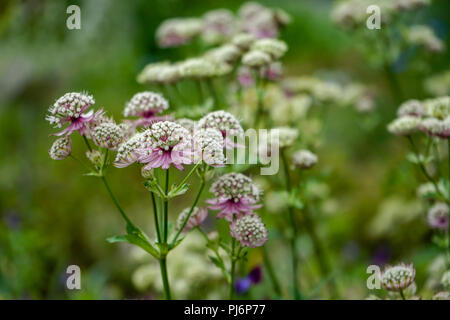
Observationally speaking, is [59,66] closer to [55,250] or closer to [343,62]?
[55,250]

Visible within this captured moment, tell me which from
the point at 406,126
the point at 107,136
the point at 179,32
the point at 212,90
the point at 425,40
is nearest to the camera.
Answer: the point at 107,136

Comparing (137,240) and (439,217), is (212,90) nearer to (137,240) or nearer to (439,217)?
(137,240)

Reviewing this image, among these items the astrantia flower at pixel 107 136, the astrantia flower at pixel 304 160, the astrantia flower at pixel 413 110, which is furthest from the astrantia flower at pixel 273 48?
the astrantia flower at pixel 107 136

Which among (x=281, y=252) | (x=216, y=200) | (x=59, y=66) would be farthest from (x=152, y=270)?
(x=59, y=66)

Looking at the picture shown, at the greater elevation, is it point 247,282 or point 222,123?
point 222,123

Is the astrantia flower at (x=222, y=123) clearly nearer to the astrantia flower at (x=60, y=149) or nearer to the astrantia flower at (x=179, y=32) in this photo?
the astrantia flower at (x=60, y=149)

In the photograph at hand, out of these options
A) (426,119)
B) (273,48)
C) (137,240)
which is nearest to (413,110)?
(426,119)

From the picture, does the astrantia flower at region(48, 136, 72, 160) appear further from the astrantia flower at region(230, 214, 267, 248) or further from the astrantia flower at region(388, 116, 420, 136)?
the astrantia flower at region(388, 116, 420, 136)

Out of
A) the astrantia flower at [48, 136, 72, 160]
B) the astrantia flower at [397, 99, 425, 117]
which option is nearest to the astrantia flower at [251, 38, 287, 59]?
the astrantia flower at [397, 99, 425, 117]
